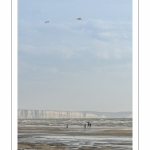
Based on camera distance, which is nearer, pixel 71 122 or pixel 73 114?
pixel 71 122

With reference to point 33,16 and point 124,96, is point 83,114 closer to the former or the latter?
point 124,96

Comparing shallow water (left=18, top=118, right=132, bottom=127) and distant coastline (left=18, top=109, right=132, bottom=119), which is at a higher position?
distant coastline (left=18, top=109, right=132, bottom=119)

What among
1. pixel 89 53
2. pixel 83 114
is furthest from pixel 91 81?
pixel 83 114

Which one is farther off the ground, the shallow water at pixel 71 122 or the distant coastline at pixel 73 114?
the distant coastline at pixel 73 114

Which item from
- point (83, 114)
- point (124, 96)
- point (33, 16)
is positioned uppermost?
point (33, 16)

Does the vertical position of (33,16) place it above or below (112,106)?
above

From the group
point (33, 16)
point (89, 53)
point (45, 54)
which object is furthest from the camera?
point (33, 16)

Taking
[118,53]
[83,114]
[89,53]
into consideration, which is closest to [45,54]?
[89,53]
